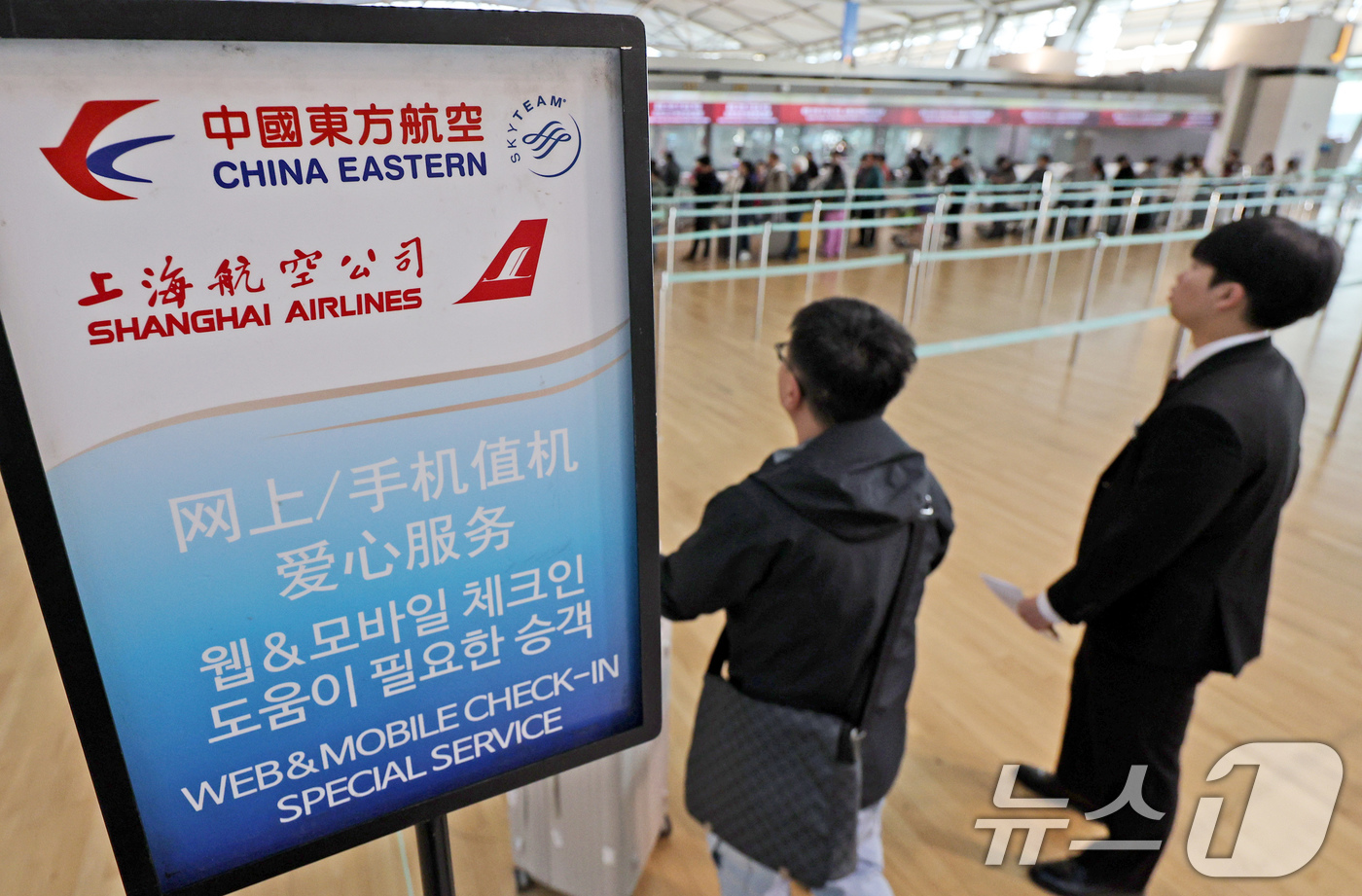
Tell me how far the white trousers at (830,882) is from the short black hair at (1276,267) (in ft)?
3.83

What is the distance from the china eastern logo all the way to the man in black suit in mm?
1326

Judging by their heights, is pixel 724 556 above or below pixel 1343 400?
above

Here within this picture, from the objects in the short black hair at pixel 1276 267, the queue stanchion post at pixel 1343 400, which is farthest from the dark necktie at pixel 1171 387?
the queue stanchion post at pixel 1343 400

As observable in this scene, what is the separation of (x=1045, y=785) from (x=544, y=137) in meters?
2.20

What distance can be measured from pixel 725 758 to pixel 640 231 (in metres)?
0.97

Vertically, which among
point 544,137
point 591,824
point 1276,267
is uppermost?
point 544,137

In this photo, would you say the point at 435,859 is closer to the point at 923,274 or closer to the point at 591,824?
the point at 591,824

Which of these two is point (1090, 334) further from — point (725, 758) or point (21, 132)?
point (21, 132)

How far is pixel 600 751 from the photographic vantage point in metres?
0.89

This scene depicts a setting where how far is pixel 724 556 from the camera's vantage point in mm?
1247

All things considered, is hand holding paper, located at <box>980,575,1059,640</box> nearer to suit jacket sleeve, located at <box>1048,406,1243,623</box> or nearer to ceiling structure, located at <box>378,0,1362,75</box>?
suit jacket sleeve, located at <box>1048,406,1243,623</box>

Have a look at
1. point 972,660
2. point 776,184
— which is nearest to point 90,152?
point 972,660

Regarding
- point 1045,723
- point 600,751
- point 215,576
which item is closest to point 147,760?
point 215,576

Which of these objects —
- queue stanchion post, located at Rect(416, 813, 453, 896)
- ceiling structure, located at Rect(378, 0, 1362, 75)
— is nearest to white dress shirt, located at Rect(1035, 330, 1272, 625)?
queue stanchion post, located at Rect(416, 813, 453, 896)
